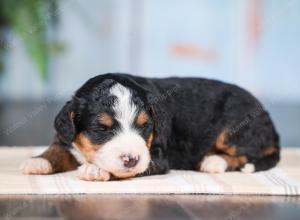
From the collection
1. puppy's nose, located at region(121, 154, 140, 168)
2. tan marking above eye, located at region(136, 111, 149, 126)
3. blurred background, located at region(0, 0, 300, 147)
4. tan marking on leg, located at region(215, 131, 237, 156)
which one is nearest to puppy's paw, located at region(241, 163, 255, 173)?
tan marking on leg, located at region(215, 131, 237, 156)

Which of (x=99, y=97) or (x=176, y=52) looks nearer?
(x=99, y=97)

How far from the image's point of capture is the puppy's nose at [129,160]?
347 centimetres

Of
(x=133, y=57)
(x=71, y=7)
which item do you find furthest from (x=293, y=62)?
(x=71, y=7)

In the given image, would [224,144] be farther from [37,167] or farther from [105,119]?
[37,167]

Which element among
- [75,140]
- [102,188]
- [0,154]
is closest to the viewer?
[102,188]

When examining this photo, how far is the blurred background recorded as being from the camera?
400 inches

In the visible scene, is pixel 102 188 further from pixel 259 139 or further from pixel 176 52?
pixel 176 52

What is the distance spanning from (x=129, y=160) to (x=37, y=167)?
634 mm

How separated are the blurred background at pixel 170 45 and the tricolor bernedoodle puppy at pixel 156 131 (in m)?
5.73

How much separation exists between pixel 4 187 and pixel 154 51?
22.9ft

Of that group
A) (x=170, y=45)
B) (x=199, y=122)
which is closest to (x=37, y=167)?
(x=199, y=122)

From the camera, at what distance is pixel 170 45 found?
33.6ft

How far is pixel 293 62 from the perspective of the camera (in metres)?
10.5

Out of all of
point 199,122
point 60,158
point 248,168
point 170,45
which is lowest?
point 170,45
